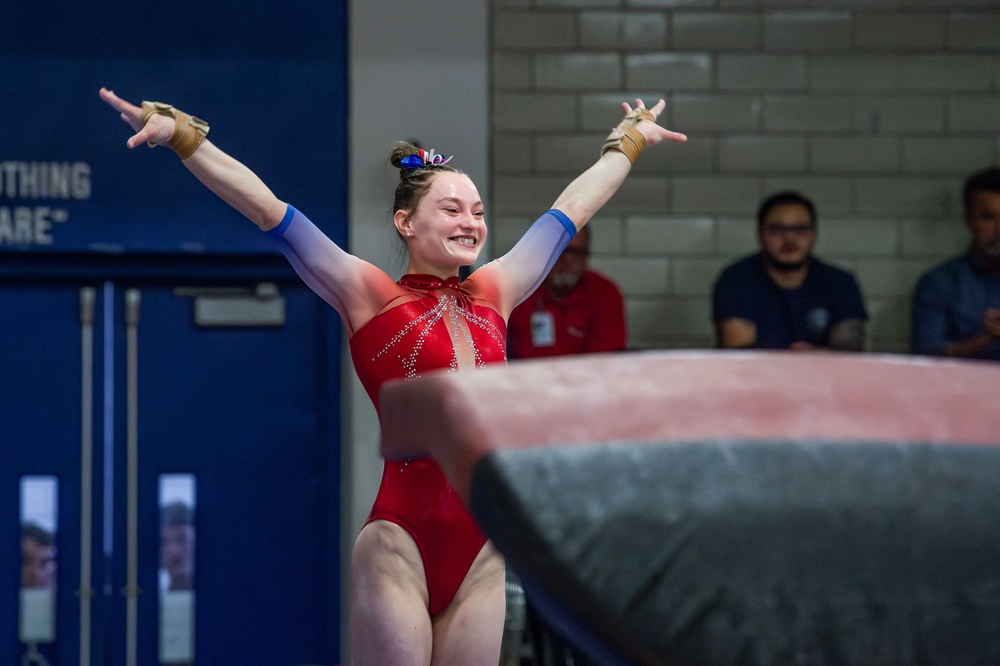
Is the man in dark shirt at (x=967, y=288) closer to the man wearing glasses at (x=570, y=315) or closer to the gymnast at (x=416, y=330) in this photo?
the man wearing glasses at (x=570, y=315)

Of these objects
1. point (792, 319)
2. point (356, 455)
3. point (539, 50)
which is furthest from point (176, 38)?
point (792, 319)

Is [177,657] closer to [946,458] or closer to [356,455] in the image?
[356,455]

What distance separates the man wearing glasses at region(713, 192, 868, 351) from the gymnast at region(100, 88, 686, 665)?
2220 mm

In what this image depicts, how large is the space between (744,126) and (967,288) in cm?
114

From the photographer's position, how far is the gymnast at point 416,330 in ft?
6.98

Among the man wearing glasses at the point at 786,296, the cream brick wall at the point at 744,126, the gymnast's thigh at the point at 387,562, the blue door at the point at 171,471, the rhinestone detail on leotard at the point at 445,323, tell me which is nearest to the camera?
the gymnast's thigh at the point at 387,562

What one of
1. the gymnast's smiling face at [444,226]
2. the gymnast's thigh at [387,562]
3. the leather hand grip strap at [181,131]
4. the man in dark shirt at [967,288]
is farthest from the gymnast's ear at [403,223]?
the man in dark shirt at [967,288]

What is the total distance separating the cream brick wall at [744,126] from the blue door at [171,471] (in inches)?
45.6

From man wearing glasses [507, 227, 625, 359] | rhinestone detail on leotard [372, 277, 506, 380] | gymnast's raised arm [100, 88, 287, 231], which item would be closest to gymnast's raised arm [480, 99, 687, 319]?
rhinestone detail on leotard [372, 277, 506, 380]

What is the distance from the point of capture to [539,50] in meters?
5.01

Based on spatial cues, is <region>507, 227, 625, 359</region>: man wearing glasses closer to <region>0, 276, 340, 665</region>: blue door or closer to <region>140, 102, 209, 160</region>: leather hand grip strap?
<region>0, 276, 340, 665</region>: blue door

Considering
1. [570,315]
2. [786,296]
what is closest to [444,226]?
[570,315]

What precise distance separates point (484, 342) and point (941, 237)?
341 cm

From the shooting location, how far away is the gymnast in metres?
2.13
